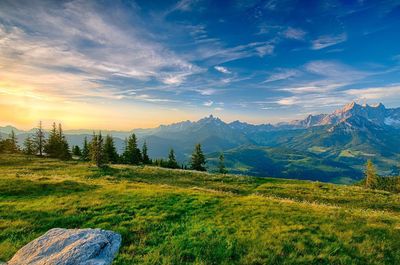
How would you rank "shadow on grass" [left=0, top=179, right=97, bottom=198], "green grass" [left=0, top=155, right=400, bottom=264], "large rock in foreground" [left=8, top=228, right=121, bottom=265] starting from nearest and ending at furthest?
"large rock in foreground" [left=8, top=228, right=121, bottom=265] → "green grass" [left=0, top=155, right=400, bottom=264] → "shadow on grass" [left=0, top=179, right=97, bottom=198]

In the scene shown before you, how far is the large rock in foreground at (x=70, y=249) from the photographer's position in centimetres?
897

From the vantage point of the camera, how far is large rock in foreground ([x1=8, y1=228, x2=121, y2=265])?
29.4 ft

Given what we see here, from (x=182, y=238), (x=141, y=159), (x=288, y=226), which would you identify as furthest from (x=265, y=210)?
(x=141, y=159)

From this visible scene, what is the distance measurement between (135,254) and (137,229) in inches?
119

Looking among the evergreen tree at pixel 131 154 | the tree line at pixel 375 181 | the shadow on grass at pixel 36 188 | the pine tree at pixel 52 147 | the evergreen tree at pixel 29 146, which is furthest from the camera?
the evergreen tree at pixel 131 154

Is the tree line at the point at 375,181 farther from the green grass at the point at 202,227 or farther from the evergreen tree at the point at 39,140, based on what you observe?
the evergreen tree at the point at 39,140

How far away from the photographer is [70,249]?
939 centimetres

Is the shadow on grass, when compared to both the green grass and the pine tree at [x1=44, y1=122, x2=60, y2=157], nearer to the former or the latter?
the green grass

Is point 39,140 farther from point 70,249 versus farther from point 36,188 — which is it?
point 70,249

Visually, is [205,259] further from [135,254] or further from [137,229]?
[137,229]

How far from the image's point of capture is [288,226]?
15.3 m

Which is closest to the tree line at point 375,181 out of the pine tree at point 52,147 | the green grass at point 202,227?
the green grass at point 202,227

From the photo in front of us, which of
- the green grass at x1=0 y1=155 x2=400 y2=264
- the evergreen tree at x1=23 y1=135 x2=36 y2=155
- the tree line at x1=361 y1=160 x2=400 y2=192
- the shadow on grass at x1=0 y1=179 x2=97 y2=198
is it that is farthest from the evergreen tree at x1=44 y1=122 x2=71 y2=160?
the tree line at x1=361 y1=160 x2=400 y2=192

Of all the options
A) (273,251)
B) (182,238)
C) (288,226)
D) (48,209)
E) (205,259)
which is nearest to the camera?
(205,259)
